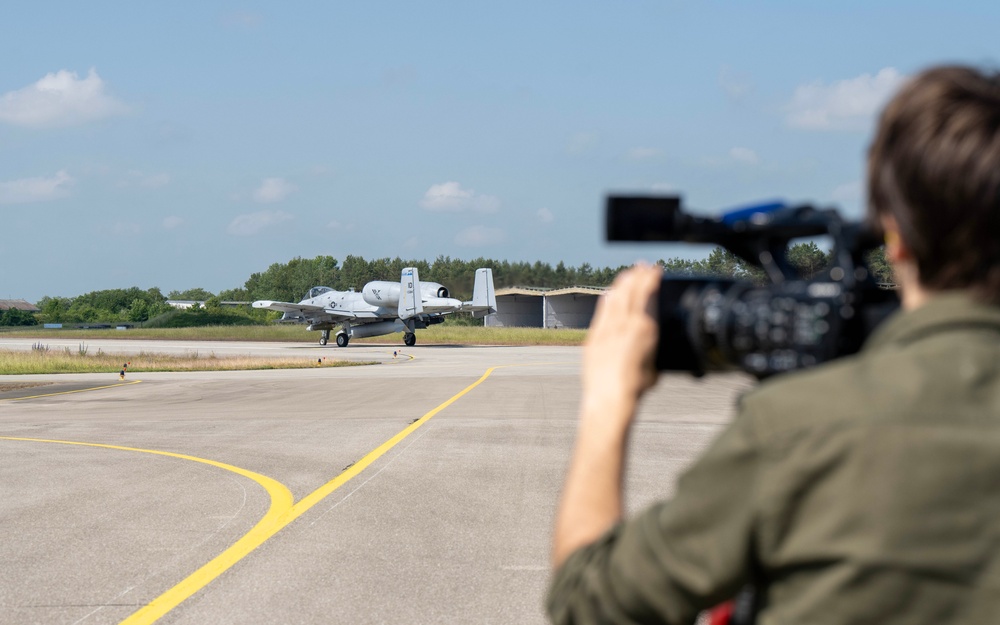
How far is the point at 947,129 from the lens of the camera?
4.31 feet

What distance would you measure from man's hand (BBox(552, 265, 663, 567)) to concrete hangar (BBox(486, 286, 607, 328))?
7875 cm

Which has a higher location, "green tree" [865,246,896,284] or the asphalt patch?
"green tree" [865,246,896,284]

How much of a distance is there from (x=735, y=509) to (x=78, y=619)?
15.5 ft

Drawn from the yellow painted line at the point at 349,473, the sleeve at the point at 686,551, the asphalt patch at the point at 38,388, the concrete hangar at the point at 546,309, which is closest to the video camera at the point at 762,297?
the sleeve at the point at 686,551

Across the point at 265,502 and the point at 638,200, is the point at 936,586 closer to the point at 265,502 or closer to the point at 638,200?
the point at 638,200

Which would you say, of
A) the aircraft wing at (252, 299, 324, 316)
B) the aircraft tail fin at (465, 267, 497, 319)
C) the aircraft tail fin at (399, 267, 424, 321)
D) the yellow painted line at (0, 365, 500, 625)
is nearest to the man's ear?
the yellow painted line at (0, 365, 500, 625)

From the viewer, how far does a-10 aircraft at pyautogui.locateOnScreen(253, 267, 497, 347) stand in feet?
176

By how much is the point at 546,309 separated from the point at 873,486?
3476 inches

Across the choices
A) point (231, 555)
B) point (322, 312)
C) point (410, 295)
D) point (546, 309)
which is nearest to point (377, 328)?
→ point (322, 312)

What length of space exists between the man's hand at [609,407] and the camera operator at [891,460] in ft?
0.36

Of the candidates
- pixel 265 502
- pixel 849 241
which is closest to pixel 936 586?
pixel 849 241

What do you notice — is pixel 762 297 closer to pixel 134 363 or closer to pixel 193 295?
pixel 134 363

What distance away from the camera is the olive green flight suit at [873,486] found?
4.03ft

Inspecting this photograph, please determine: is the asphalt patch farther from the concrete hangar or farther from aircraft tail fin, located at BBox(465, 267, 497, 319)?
the concrete hangar
